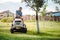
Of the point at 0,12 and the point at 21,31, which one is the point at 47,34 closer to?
the point at 21,31

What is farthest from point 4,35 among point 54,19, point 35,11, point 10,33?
point 54,19

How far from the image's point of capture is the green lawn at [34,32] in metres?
1.99

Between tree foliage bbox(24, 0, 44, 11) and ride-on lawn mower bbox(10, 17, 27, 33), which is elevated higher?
tree foliage bbox(24, 0, 44, 11)

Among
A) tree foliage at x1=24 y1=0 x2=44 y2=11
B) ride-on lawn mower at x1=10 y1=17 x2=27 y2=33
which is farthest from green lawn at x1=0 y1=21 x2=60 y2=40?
tree foliage at x1=24 y1=0 x2=44 y2=11

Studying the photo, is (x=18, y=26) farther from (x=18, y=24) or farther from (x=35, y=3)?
(x=35, y=3)

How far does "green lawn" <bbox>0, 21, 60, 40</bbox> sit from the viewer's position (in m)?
1.99

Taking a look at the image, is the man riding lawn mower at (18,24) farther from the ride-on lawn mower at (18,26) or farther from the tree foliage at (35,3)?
the tree foliage at (35,3)

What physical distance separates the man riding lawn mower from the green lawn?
43 millimetres

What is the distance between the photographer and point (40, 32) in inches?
79.9

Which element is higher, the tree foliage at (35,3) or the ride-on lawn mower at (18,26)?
the tree foliage at (35,3)

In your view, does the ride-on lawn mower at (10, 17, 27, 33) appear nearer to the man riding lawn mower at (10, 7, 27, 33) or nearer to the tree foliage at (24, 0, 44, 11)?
the man riding lawn mower at (10, 7, 27, 33)

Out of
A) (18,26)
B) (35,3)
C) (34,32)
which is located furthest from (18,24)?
(35,3)

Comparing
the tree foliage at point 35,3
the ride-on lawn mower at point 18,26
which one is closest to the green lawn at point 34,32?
the ride-on lawn mower at point 18,26

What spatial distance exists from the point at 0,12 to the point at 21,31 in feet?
1.10
